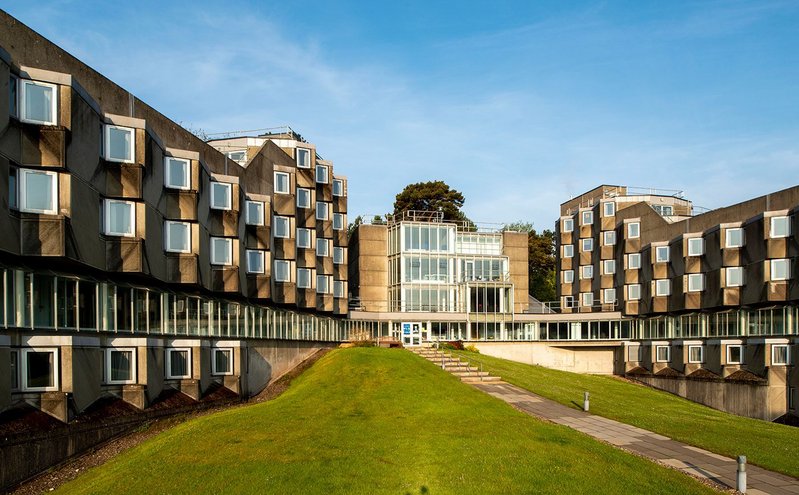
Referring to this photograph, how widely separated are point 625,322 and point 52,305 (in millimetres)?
69268

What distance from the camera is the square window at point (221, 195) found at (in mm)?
44031

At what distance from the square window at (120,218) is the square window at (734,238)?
4837cm

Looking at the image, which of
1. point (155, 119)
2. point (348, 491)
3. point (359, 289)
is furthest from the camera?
point (359, 289)

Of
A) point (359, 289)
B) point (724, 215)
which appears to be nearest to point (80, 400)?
point (724, 215)

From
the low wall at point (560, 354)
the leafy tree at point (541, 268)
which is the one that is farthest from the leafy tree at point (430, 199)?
the low wall at point (560, 354)

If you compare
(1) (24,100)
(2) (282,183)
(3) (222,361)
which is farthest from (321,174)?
(1) (24,100)

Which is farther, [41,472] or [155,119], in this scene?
[155,119]

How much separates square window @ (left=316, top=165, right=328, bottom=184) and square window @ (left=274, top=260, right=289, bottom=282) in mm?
14942

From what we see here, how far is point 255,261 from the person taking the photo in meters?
50.7

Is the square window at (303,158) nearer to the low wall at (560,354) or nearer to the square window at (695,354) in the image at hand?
the low wall at (560,354)

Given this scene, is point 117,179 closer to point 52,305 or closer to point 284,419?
point 52,305

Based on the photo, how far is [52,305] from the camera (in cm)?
2742

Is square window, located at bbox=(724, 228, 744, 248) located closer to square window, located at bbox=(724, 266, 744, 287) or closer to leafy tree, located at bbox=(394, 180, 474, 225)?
square window, located at bbox=(724, 266, 744, 287)

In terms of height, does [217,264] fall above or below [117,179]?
below
